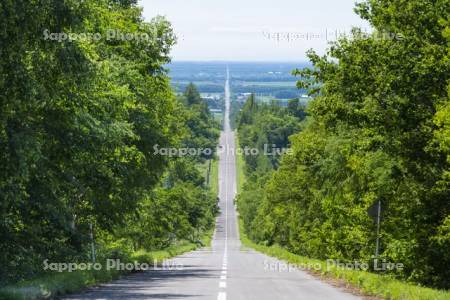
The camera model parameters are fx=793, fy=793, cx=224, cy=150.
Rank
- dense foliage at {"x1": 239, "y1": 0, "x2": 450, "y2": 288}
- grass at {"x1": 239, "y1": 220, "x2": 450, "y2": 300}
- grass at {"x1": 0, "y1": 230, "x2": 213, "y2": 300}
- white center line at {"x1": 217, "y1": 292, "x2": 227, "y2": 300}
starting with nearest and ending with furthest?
grass at {"x1": 0, "y1": 230, "x2": 213, "y2": 300} → grass at {"x1": 239, "y1": 220, "x2": 450, "y2": 300} → white center line at {"x1": 217, "y1": 292, "x2": 227, "y2": 300} → dense foliage at {"x1": 239, "y1": 0, "x2": 450, "y2": 288}

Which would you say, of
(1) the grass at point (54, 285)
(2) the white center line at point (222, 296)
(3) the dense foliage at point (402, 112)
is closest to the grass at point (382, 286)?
(3) the dense foliage at point (402, 112)

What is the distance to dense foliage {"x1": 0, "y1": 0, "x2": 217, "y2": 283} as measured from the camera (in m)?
15.0

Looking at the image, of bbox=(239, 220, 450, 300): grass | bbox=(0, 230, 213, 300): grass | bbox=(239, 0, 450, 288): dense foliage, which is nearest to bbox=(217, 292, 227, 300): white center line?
bbox=(0, 230, 213, 300): grass

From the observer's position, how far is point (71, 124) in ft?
72.0

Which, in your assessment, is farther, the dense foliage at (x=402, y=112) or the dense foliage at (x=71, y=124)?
the dense foliage at (x=402, y=112)

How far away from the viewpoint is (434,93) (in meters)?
25.8

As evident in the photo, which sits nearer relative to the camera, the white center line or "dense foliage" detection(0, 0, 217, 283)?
"dense foliage" detection(0, 0, 217, 283)

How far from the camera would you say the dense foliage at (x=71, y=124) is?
49.3 feet

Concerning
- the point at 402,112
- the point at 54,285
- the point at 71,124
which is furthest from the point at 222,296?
the point at 402,112

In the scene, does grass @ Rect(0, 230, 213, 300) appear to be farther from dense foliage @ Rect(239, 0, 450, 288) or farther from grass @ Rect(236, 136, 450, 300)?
dense foliage @ Rect(239, 0, 450, 288)

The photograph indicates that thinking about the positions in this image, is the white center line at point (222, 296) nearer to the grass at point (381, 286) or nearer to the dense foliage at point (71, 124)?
the grass at point (381, 286)

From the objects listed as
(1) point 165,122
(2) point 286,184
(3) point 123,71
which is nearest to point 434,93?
(3) point 123,71

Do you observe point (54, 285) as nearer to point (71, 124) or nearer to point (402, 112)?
point (71, 124)

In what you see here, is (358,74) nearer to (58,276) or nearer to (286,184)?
(58,276)
